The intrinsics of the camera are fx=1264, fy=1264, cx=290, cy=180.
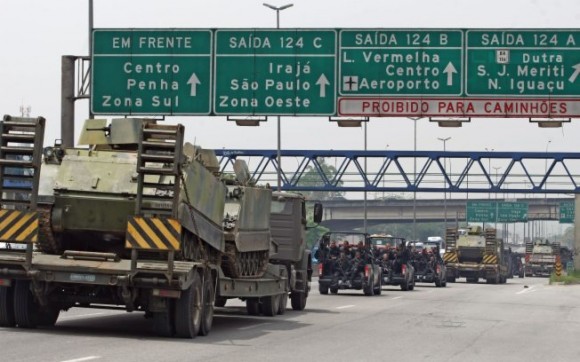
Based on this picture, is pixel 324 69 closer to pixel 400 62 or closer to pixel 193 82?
pixel 400 62

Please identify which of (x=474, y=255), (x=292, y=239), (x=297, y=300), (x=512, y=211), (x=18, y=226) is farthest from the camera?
(x=512, y=211)

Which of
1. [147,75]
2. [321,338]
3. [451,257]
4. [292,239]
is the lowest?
[321,338]

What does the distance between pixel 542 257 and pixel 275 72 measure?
67248 mm

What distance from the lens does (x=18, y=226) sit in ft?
59.6

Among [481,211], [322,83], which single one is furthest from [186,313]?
[481,211]

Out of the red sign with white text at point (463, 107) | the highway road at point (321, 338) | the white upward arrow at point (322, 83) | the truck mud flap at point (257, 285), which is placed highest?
the white upward arrow at point (322, 83)

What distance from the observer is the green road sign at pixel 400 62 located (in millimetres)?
30750

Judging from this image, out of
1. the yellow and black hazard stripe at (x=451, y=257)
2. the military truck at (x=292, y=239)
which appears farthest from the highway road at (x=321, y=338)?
the yellow and black hazard stripe at (x=451, y=257)

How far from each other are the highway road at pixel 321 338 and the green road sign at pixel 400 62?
5.39 metres

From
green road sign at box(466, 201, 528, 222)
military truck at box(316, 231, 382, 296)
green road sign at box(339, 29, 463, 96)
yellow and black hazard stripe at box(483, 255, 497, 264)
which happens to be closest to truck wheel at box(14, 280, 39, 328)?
green road sign at box(339, 29, 463, 96)

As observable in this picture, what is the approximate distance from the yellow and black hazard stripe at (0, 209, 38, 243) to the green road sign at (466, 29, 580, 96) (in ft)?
49.9

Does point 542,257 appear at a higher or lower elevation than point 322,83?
lower

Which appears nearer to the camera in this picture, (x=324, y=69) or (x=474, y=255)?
(x=324, y=69)

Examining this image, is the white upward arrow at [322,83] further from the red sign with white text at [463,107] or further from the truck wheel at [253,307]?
the truck wheel at [253,307]
